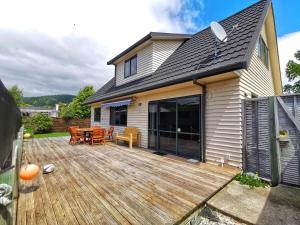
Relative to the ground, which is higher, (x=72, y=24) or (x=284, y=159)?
(x=72, y=24)

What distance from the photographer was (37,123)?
16.1m

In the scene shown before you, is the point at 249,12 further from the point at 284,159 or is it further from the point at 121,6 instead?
the point at 284,159

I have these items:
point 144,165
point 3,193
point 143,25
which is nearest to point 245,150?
point 144,165

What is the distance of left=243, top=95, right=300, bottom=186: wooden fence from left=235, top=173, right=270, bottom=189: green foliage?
0.25 metres

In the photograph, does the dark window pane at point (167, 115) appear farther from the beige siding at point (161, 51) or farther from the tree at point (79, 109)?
the tree at point (79, 109)

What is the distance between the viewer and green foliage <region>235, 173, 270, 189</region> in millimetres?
3988

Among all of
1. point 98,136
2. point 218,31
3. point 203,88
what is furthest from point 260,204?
point 98,136

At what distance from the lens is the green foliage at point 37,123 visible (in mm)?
15992

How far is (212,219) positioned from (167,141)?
15.5 feet

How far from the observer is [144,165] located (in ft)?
18.0

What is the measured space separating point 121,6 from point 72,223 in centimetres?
837

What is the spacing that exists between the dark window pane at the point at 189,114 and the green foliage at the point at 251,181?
2031mm

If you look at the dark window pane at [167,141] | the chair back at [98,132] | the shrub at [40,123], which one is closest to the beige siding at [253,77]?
the dark window pane at [167,141]

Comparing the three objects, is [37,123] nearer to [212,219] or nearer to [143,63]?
[143,63]
